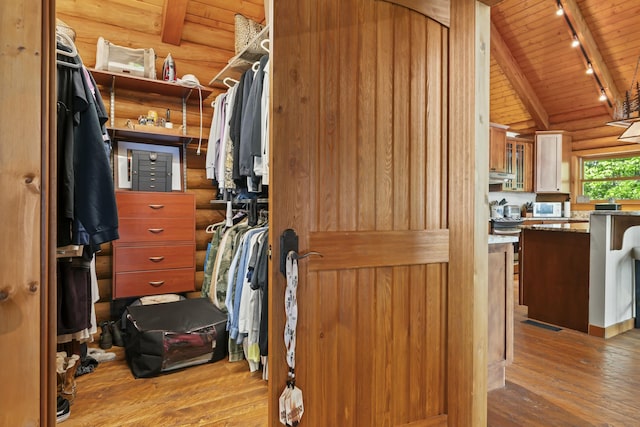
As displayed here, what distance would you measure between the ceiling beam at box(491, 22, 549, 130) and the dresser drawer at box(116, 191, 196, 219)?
5165 mm

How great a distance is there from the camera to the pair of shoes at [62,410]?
1.86 meters

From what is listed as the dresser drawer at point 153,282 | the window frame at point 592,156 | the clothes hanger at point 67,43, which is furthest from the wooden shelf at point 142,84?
the window frame at point 592,156

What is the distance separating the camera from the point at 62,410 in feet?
6.17

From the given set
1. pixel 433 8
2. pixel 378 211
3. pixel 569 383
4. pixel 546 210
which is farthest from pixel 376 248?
pixel 546 210

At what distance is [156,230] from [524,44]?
5941 millimetres

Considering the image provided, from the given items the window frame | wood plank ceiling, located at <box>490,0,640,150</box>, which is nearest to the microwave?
the window frame

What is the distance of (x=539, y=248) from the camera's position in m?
3.64

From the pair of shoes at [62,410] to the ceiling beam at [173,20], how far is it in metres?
3.02

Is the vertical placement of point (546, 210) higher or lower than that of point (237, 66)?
lower

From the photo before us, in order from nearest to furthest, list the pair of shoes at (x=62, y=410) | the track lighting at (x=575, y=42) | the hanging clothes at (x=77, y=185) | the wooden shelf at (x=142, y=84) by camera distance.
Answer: the hanging clothes at (x=77, y=185), the pair of shoes at (x=62, y=410), the wooden shelf at (x=142, y=84), the track lighting at (x=575, y=42)

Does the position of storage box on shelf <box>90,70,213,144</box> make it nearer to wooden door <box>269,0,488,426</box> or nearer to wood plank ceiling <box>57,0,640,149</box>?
wood plank ceiling <box>57,0,640,149</box>

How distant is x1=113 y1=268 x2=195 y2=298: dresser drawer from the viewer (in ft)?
9.71

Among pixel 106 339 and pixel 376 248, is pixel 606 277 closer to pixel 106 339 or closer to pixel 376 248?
pixel 376 248

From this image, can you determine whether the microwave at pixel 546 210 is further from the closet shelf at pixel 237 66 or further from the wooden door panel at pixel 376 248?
the wooden door panel at pixel 376 248
